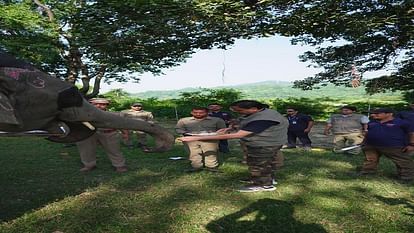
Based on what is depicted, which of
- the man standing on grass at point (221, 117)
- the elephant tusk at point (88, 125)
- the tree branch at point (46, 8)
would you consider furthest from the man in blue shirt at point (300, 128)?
the tree branch at point (46, 8)

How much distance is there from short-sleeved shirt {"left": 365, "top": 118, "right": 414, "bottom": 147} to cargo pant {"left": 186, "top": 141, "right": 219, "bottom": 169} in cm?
342

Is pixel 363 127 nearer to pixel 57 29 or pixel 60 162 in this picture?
pixel 60 162

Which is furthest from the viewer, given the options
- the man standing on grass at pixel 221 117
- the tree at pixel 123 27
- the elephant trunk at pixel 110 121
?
the tree at pixel 123 27

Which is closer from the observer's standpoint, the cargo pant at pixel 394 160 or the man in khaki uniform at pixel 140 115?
the cargo pant at pixel 394 160

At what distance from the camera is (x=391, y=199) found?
19.6 ft

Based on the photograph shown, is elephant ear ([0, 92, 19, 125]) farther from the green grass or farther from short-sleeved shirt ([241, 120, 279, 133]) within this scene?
short-sleeved shirt ([241, 120, 279, 133])

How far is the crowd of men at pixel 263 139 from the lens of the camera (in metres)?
6.26

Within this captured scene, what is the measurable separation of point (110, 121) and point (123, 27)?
14.1 m

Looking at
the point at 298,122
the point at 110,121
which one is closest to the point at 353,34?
the point at 298,122

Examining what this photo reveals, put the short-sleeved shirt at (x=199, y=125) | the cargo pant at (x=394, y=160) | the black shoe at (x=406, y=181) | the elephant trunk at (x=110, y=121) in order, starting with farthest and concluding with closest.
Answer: the short-sleeved shirt at (x=199, y=125) → the cargo pant at (x=394, y=160) → the black shoe at (x=406, y=181) → the elephant trunk at (x=110, y=121)

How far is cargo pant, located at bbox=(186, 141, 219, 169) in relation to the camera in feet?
26.5

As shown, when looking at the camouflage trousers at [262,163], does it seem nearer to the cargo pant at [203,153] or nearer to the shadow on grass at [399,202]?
the cargo pant at [203,153]

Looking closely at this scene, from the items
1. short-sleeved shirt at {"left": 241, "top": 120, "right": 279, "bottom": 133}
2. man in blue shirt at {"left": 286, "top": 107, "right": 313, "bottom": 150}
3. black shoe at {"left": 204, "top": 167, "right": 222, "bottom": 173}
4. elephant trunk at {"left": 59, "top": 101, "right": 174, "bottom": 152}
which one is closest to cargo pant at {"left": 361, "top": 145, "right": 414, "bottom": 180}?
short-sleeved shirt at {"left": 241, "top": 120, "right": 279, "bottom": 133}

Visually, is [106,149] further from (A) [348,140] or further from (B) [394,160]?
(A) [348,140]
